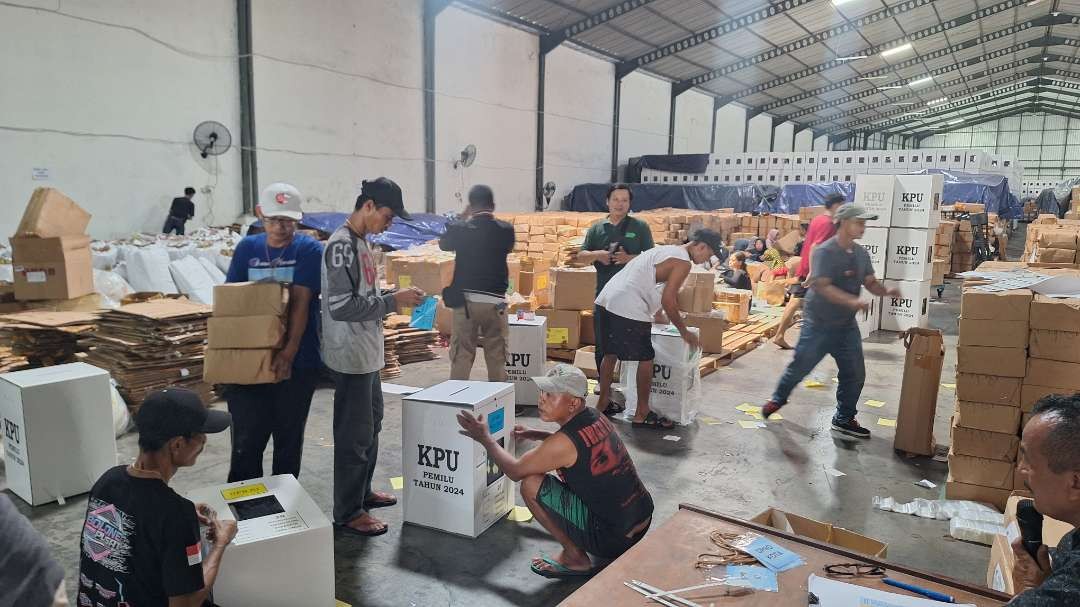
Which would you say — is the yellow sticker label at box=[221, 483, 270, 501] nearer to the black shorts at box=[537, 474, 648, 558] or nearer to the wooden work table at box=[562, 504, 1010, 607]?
the black shorts at box=[537, 474, 648, 558]

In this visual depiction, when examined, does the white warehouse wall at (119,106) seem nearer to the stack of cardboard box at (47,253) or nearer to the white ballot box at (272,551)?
the stack of cardboard box at (47,253)

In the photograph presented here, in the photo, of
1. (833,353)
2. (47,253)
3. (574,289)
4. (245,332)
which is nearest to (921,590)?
(245,332)

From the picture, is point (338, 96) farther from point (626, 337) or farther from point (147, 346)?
point (626, 337)

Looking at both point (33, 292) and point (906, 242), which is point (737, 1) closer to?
point (906, 242)

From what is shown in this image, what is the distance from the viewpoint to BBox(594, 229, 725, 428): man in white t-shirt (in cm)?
475

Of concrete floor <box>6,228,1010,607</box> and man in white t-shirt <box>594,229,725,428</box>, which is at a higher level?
man in white t-shirt <box>594,229,725,428</box>

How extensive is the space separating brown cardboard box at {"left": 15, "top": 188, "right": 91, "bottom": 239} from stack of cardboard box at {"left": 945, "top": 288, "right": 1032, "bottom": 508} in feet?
22.7

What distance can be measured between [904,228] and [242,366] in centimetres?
817

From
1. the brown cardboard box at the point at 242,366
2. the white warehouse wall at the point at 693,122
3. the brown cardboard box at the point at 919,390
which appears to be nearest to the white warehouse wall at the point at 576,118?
the white warehouse wall at the point at 693,122

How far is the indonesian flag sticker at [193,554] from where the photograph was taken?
1922 mm

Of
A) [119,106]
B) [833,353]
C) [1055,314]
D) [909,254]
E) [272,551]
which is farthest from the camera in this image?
[119,106]

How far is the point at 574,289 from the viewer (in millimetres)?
7121

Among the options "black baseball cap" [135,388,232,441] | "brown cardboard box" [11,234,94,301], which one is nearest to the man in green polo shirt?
"black baseball cap" [135,388,232,441]

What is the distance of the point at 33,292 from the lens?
5.84 m
